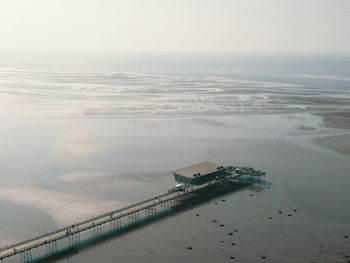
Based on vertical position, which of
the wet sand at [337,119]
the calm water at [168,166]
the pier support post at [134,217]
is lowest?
the pier support post at [134,217]

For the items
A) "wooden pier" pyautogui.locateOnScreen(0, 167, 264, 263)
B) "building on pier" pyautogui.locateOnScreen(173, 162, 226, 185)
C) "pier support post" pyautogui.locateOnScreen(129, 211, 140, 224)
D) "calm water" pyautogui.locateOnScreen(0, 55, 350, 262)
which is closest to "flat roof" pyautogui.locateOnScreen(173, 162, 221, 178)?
"building on pier" pyautogui.locateOnScreen(173, 162, 226, 185)

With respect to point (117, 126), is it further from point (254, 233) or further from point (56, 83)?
point (56, 83)

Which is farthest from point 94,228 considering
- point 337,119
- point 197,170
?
point 337,119

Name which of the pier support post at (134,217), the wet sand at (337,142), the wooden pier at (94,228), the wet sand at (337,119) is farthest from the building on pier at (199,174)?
the wet sand at (337,119)

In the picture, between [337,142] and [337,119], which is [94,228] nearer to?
[337,142]

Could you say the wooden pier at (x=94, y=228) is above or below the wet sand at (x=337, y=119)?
below

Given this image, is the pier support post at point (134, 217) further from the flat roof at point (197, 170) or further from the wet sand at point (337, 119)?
the wet sand at point (337, 119)
